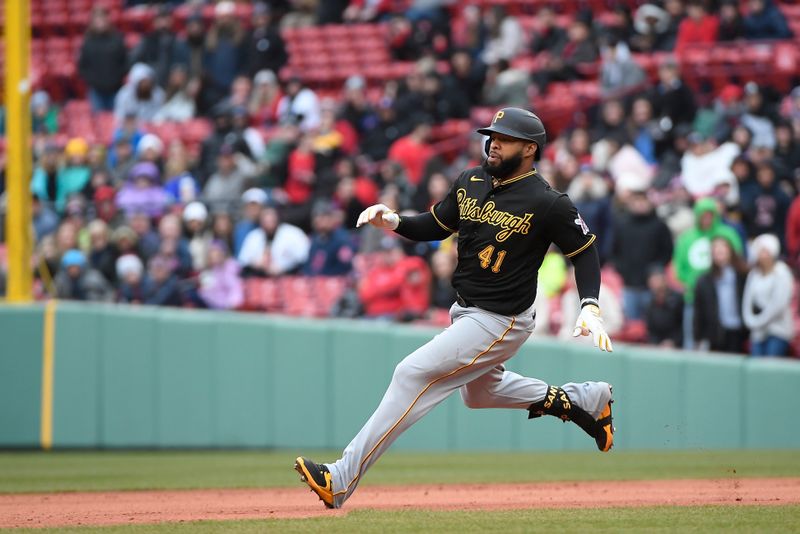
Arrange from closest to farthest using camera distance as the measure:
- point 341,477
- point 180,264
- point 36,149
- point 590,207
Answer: point 341,477
point 590,207
point 180,264
point 36,149

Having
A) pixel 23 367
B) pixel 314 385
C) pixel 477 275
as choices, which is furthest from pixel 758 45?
pixel 477 275

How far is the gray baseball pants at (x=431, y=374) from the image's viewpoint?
615 cm

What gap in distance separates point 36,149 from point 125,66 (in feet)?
6.35

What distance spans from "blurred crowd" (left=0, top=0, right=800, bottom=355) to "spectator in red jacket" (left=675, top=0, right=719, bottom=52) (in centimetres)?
3

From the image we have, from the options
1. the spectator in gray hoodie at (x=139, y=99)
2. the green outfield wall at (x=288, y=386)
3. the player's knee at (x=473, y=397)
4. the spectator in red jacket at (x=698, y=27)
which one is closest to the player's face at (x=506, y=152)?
the player's knee at (x=473, y=397)

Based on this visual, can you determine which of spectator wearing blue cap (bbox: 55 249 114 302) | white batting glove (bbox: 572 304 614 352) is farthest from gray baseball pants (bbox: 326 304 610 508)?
spectator wearing blue cap (bbox: 55 249 114 302)

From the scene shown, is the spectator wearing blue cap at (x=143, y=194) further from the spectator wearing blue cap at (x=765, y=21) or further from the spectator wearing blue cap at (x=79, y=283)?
the spectator wearing blue cap at (x=765, y=21)

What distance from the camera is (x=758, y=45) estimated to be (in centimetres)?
1509

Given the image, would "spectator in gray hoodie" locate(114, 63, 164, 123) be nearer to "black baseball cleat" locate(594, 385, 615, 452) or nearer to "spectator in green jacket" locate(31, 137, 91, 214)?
"spectator in green jacket" locate(31, 137, 91, 214)

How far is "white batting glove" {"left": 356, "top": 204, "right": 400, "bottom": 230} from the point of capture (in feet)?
20.8

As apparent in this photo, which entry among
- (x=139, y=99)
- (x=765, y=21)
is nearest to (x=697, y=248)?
(x=765, y=21)

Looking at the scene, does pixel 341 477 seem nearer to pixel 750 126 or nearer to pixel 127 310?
pixel 127 310

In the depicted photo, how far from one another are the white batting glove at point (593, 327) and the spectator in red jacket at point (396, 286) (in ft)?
21.6

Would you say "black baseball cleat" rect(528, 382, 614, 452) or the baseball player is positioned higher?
the baseball player
